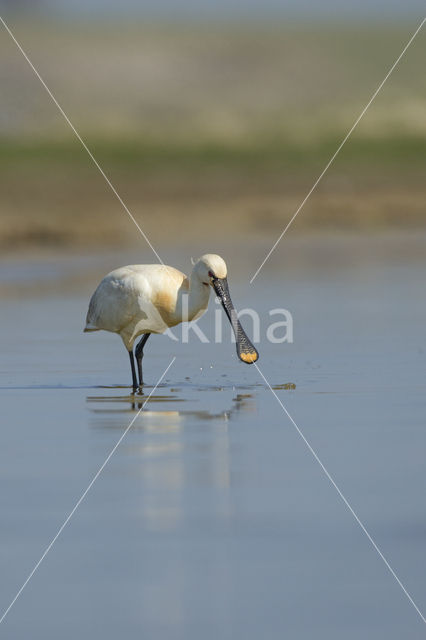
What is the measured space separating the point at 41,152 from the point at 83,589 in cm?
3802

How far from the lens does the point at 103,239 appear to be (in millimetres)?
34250

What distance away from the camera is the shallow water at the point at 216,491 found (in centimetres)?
610

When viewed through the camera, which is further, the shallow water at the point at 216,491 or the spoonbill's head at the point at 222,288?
the spoonbill's head at the point at 222,288

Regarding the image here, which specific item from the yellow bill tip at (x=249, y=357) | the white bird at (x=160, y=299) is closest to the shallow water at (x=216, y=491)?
the yellow bill tip at (x=249, y=357)

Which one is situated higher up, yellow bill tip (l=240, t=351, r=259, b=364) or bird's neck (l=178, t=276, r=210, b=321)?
bird's neck (l=178, t=276, r=210, b=321)

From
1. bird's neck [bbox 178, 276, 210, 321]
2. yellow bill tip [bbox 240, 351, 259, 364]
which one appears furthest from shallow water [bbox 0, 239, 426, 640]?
bird's neck [bbox 178, 276, 210, 321]

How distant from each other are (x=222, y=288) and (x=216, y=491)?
470cm

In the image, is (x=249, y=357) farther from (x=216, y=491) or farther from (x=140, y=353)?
(x=216, y=491)

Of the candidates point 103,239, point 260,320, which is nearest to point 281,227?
point 103,239

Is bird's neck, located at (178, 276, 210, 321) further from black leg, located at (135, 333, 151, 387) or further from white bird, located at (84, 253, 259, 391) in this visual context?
black leg, located at (135, 333, 151, 387)

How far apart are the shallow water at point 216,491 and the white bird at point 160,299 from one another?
0.36 m

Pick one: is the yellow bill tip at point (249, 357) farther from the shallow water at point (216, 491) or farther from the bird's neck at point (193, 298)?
the bird's neck at point (193, 298)

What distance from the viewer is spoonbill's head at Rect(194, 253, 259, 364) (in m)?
12.5

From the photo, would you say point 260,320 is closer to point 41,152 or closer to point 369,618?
point 369,618
